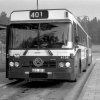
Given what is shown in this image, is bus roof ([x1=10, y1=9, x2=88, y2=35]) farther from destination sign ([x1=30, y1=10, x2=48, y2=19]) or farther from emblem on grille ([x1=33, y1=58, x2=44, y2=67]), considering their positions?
emblem on grille ([x1=33, y1=58, x2=44, y2=67])

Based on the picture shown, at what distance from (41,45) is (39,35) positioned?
0.42m

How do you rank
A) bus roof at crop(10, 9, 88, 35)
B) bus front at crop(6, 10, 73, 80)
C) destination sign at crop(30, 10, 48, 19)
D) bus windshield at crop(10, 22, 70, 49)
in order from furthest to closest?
destination sign at crop(30, 10, 48, 19) → bus roof at crop(10, 9, 88, 35) → bus windshield at crop(10, 22, 70, 49) → bus front at crop(6, 10, 73, 80)

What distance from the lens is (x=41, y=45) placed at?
1411cm

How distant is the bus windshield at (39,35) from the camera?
14.1 meters

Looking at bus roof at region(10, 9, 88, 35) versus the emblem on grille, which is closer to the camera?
the emblem on grille

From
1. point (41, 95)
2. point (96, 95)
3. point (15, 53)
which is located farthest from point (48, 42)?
point (96, 95)

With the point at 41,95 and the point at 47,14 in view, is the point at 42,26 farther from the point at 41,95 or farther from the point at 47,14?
the point at 41,95

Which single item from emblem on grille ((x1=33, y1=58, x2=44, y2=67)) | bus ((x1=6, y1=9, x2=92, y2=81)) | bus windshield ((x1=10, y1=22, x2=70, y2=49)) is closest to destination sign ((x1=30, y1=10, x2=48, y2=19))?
bus ((x1=6, y1=9, x2=92, y2=81))

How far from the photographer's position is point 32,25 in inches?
564

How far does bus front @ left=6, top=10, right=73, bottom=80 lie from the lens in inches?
548

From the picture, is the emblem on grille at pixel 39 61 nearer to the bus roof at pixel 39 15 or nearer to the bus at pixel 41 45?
the bus at pixel 41 45

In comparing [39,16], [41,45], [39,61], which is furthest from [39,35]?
[39,61]

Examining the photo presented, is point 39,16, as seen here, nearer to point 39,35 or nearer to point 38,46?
point 39,35

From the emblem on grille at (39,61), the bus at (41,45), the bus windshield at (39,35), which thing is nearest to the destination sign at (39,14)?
the bus at (41,45)
